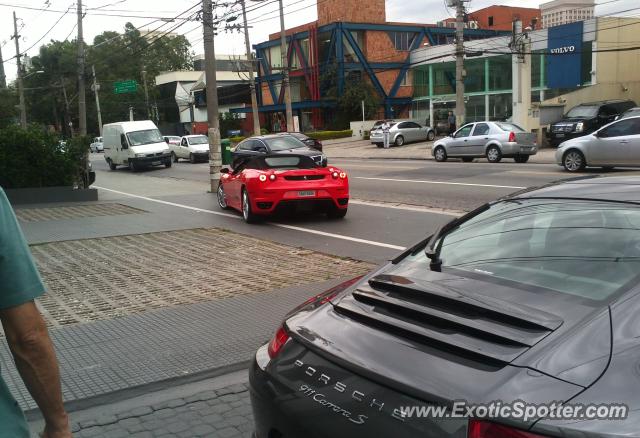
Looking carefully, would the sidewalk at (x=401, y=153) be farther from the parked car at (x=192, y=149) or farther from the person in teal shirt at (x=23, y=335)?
the person in teal shirt at (x=23, y=335)

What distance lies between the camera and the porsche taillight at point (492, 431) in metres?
1.77

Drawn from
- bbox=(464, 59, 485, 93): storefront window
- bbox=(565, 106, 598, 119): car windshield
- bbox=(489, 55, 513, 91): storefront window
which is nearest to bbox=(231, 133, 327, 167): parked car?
bbox=(565, 106, 598, 119): car windshield

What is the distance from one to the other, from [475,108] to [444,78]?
5.96 m

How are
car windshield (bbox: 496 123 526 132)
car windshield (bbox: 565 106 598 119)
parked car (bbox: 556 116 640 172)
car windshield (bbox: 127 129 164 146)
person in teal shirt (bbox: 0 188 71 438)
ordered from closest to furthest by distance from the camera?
person in teal shirt (bbox: 0 188 71 438) < parked car (bbox: 556 116 640 172) < car windshield (bbox: 496 123 526 132) < car windshield (bbox: 565 106 598 119) < car windshield (bbox: 127 129 164 146)

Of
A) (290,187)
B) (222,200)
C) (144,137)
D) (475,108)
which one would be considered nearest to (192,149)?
(144,137)

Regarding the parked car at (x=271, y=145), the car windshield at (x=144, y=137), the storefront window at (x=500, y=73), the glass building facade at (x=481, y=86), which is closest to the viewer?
the parked car at (x=271, y=145)

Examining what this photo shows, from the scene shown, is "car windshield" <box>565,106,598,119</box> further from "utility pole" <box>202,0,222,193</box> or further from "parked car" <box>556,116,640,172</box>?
"utility pole" <box>202,0,222,193</box>

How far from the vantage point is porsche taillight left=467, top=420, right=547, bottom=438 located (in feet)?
5.80

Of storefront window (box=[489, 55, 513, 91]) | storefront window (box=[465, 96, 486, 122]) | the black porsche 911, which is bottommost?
the black porsche 911

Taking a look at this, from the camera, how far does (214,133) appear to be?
640 inches

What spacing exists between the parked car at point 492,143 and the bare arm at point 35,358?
860 inches

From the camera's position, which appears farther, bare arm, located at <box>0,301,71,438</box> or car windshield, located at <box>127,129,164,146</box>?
car windshield, located at <box>127,129,164,146</box>

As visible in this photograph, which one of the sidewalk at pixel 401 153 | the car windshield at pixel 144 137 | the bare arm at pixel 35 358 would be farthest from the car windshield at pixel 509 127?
the bare arm at pixel 35 358

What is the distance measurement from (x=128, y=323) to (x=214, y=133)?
11.2 m
